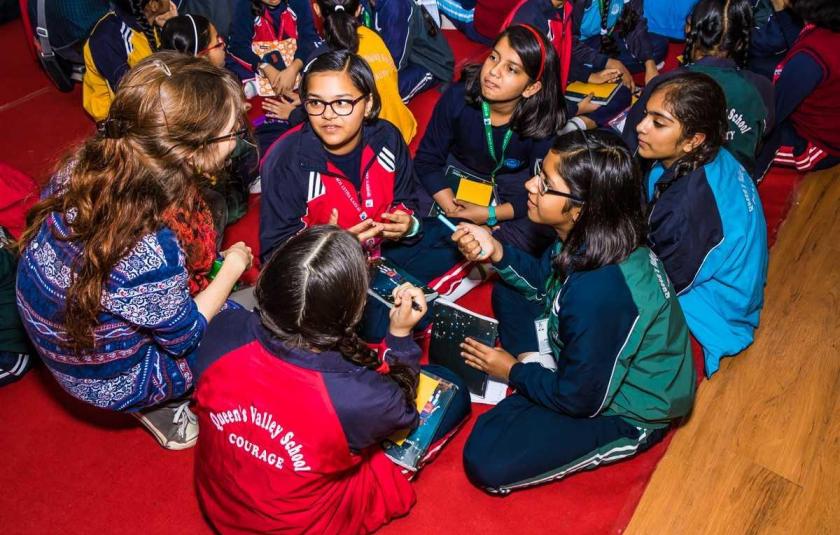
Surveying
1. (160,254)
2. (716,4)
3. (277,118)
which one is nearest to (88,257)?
(160,254)

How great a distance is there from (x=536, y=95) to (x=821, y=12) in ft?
4.94

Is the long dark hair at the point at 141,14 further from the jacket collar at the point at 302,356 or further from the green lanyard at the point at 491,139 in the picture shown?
the jacket collar at the point at 302,356

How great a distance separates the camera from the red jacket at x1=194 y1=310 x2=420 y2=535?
4.72 ft

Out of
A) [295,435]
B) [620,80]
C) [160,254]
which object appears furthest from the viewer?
[620,80]

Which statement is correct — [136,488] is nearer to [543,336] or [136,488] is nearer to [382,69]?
[543,336]

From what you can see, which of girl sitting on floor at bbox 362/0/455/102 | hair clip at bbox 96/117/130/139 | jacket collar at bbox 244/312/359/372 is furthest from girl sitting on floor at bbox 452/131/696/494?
girl sitting on floor at bbox 362/0/455/102

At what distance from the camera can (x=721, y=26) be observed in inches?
115

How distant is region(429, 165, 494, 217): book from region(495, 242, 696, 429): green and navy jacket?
36.0 inches

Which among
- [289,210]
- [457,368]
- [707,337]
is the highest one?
[289,210]

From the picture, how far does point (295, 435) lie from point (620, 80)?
3.15 m

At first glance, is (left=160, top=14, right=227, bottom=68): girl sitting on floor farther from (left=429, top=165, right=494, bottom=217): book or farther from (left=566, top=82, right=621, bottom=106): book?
(left=566, top=82, right=621, bottom=106): book

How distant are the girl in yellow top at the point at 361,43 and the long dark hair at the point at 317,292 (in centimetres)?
155

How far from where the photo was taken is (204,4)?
13.5 ft

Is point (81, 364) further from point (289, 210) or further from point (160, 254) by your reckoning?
point (289, 210)
